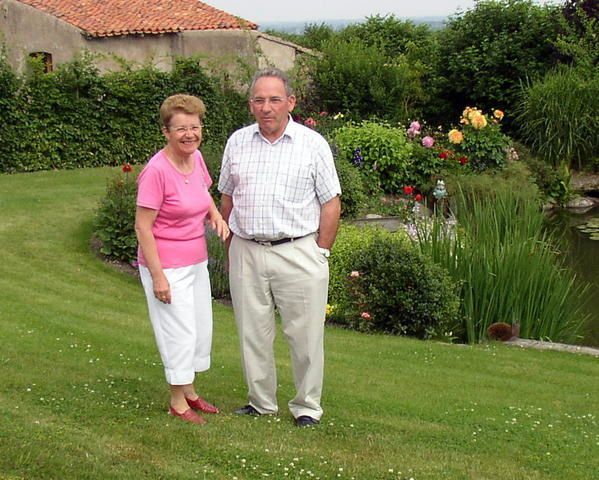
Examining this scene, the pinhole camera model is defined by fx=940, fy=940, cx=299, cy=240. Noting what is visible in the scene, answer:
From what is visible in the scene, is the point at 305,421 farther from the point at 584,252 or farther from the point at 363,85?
the point at 363,85

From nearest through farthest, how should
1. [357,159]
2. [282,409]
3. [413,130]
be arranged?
[282,409] < [357,159] < [413,130]

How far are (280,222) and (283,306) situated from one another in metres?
0.49

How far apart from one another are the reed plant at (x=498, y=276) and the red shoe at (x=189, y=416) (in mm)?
4540

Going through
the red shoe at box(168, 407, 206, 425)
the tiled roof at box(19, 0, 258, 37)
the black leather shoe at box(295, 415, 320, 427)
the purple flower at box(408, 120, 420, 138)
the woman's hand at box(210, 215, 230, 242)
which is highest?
the tiled roof at box(19, 0, 258, 37)

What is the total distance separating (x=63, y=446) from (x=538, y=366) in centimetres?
461

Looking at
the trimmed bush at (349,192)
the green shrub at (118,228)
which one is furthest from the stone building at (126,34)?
the green shrub at (118,228)

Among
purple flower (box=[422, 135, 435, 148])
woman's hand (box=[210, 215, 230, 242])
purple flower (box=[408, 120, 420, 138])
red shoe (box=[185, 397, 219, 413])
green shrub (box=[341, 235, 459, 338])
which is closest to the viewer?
woman's hand (box=[210, 215, 230, 242])

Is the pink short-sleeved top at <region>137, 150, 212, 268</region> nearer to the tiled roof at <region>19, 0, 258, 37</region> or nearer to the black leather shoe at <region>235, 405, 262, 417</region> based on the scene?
the black leather shoe at <region>235, 405, 262, 417</region>

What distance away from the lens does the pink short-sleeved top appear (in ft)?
15.6

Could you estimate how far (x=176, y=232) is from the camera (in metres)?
4.86

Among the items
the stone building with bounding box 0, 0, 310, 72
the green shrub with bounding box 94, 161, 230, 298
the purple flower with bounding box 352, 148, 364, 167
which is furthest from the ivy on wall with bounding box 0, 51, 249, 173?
the green shrub with bounding box 94, 161, 230, 298

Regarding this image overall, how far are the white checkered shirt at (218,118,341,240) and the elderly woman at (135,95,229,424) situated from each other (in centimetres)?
20

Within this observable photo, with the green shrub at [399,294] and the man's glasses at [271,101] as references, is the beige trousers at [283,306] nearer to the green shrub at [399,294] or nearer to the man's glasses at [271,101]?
the man's glasses at [271,101]

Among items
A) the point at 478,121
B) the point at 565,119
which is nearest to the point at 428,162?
the point at 478,121
